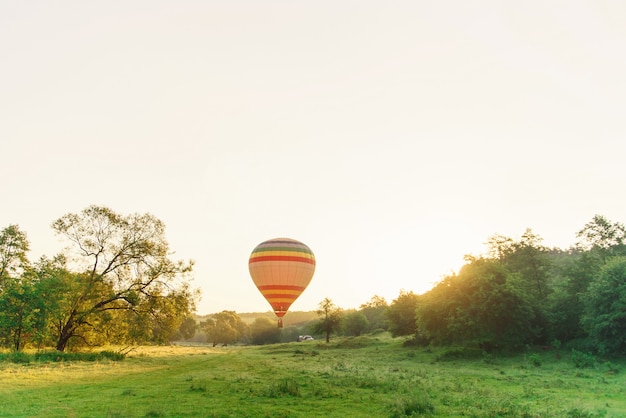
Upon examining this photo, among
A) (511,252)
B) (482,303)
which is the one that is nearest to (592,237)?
(511,252)

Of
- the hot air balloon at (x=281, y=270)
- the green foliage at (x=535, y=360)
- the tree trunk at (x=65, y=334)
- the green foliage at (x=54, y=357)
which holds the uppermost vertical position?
the hot air balloon at (x=281, y=270)

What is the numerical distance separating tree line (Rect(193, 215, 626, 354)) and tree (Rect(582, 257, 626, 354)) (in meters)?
0.07

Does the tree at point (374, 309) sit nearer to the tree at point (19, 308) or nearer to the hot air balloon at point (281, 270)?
the hot air balloon at point (281, 270)

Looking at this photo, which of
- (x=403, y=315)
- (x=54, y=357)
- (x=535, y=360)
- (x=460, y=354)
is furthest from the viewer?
(x=403, y=315)

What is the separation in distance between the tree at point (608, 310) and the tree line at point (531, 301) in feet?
0.23

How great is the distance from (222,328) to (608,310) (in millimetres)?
96865

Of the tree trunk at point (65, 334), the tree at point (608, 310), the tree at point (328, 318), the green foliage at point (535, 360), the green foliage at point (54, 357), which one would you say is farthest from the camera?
the tree at point (328, 318)

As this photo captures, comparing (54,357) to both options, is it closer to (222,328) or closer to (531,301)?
(531,301)

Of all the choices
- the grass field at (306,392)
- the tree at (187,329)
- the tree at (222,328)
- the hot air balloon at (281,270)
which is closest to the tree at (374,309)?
the tree at (222,328)

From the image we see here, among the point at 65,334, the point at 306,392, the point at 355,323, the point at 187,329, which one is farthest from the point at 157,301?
the point at 187,329

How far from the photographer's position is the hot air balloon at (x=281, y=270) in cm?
4684

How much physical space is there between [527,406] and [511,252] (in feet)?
129

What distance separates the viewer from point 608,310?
116ft

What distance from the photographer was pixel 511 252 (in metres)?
53.9
